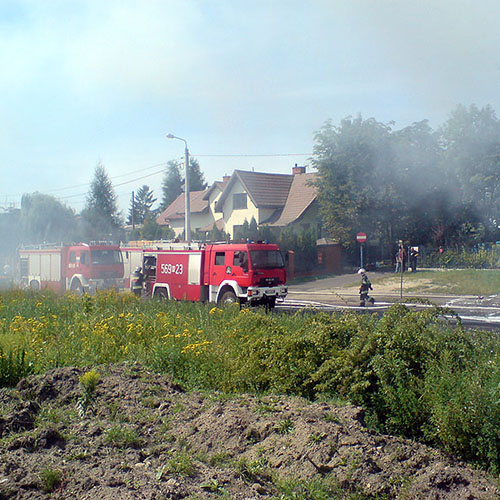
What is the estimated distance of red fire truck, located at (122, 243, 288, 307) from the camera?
16094 millimetres

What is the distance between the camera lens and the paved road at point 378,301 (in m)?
16.1

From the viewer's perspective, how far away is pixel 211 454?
4.51 metres

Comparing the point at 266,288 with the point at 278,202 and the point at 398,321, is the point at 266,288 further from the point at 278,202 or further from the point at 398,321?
the point at 278,202

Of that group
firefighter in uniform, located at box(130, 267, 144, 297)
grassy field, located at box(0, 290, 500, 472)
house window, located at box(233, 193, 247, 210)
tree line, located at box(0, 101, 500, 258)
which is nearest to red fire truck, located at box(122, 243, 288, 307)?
firefighter in uniform, located at box(130, 267, 144, 297)

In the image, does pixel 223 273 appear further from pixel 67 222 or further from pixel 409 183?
pixel 67 222

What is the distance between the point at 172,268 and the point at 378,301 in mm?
7726

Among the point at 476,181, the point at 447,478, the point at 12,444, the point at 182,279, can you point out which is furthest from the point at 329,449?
the point at 476,181

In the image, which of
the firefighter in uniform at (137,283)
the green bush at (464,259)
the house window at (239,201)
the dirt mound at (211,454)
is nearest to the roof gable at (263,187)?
the house window at (239,201)

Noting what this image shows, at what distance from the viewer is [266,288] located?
16.1 meters

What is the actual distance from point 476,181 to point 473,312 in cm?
727

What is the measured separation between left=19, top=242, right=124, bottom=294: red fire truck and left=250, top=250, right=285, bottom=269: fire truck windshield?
820cm

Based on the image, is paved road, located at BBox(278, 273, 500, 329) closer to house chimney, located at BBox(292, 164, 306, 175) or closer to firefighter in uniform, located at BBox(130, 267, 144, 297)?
firefighter in uniform, located at BBox(130, 267, 144, 297)

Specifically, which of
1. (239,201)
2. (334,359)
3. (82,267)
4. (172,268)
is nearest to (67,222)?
(239,201)

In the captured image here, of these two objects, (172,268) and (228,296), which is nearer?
A: (228,296)
